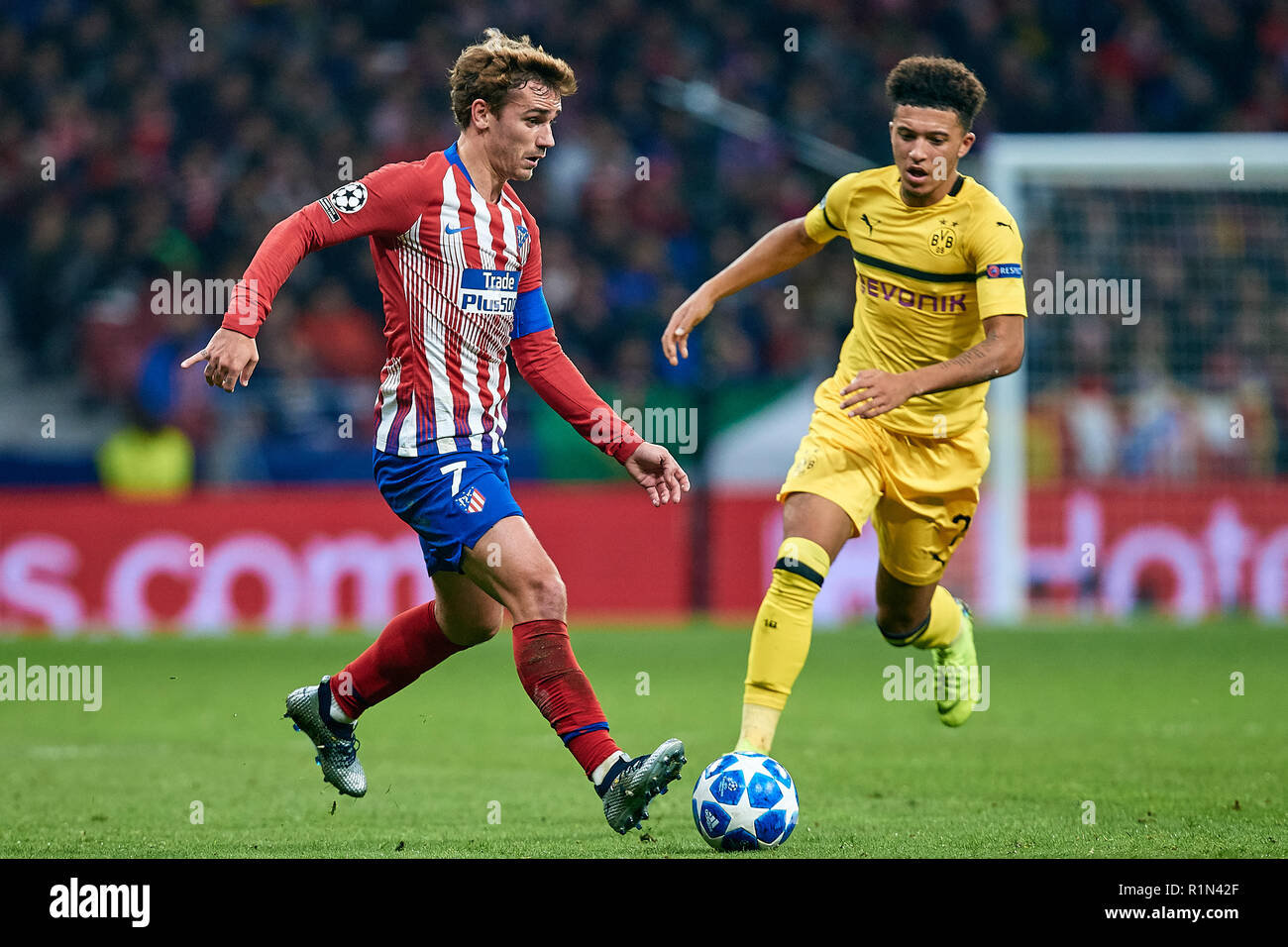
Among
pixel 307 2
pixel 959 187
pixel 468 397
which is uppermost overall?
pixel 307 2

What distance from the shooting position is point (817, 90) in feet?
58.1

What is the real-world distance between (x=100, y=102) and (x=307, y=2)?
2.46 metres

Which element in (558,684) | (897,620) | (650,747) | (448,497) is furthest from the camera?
(650,747)

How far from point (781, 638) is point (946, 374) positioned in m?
1.00

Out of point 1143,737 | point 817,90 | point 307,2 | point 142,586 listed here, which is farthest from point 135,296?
point 1143,737

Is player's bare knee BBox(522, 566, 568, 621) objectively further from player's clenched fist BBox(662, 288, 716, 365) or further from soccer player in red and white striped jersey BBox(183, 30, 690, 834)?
player's clenched fist BBox(662, 288, 716, 365)

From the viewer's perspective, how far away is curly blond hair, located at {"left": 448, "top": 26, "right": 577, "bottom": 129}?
17.4 feet

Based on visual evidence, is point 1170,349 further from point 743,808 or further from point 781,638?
point 743,808

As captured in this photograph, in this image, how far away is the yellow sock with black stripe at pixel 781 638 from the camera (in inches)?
218

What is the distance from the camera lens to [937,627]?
711cm

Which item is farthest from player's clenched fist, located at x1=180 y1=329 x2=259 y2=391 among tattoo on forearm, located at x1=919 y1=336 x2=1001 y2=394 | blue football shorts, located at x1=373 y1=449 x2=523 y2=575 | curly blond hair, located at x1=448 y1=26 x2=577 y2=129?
tattoo on forearm, located at x1=919 y1=336 x2=1001 y2=394

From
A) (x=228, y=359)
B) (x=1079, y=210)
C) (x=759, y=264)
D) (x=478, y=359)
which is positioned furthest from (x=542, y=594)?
(x=1079, y=210)

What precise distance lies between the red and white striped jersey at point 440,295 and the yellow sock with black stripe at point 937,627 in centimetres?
229

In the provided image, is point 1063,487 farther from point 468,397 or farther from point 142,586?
point 468,397
